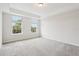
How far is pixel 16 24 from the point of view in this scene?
5926mm

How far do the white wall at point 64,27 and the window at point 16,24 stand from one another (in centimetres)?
235

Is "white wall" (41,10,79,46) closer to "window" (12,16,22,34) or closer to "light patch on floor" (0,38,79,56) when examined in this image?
"light patch on floor" (0,38,79,56)

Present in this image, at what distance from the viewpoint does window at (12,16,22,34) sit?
574 cm

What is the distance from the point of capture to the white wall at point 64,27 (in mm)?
4445

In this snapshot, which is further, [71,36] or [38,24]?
[38,24]

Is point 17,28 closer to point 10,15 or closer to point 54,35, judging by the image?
point 10,15

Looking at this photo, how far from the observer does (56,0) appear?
7.75 feet

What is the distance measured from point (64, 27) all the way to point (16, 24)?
3.51 m

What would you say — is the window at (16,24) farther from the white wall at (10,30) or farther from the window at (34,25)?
the window at (34,25)

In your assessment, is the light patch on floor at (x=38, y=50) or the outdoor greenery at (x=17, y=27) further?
the outdoor greenery at (x=17, y=27)

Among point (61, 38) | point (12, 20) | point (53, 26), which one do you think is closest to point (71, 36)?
point (61, 38)

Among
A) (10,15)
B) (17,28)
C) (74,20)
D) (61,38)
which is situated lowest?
(61,38)

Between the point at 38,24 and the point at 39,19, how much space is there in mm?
507

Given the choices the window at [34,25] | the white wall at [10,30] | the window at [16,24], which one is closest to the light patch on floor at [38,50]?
the white wall at [10,30]
